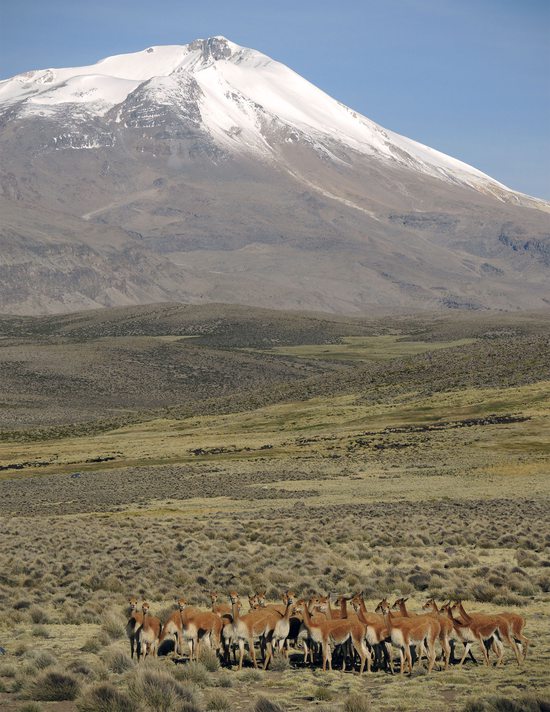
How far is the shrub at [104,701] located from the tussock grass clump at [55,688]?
0.76 metres

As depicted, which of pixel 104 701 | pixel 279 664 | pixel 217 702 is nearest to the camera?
pixel 104 701

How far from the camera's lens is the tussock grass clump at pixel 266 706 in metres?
14.3

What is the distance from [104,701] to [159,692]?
2.32ft

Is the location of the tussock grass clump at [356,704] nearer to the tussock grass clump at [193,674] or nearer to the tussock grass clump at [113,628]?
the tussock grass clump at [193,674]

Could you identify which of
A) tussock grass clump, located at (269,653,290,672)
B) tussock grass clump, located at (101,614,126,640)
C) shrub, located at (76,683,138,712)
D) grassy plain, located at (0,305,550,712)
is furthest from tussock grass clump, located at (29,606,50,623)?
shrub, located at (76,683,138,712)

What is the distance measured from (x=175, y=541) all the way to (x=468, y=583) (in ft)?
35.2

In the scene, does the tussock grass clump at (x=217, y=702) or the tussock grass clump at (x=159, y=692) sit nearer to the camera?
Result: the tussock grass clump at (x=159, y=692)

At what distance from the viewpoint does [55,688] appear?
15547 millimetres

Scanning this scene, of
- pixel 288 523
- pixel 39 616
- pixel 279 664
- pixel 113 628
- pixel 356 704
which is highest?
pixel 356 704

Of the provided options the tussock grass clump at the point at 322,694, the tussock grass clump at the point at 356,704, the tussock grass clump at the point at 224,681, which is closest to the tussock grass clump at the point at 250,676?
the tussock grass clump at the point at 224,681

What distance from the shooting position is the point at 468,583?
2395 cm

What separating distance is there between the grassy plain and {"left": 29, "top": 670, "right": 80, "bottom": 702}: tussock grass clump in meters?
0.05

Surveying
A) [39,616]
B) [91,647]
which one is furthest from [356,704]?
[39,616]

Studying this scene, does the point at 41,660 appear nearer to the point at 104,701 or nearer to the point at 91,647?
the point at 91,647
